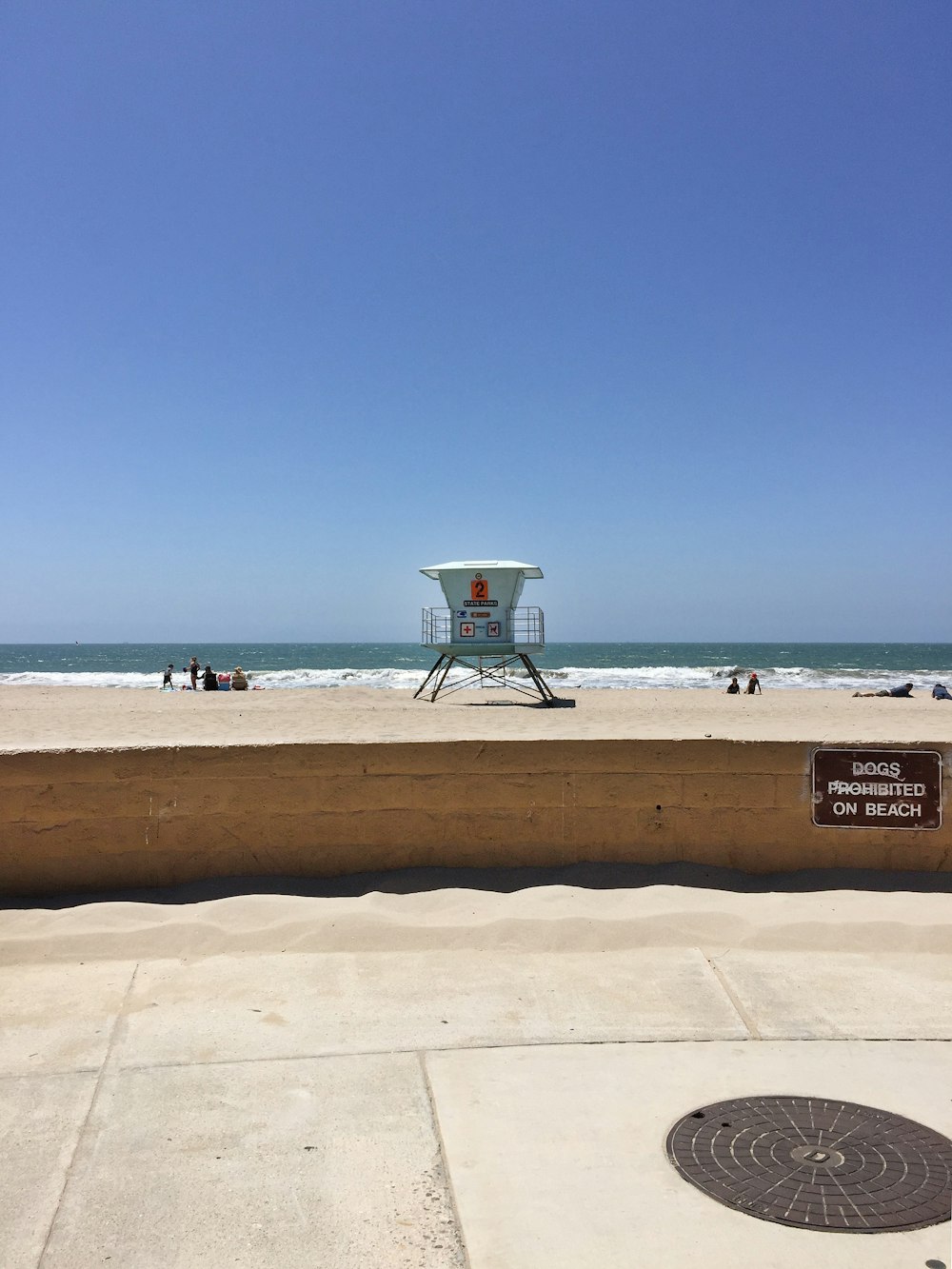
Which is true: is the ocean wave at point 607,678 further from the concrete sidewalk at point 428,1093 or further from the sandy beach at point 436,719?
the concrete sidewalk at point 428,1093

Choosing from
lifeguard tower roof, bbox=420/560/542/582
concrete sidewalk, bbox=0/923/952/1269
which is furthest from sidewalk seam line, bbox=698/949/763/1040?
lifeguard tower roof, bbox=420/560/542/582

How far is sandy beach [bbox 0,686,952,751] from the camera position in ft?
24.1

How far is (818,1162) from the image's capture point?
3141 mm

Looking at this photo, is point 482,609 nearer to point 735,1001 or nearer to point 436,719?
point 436,719

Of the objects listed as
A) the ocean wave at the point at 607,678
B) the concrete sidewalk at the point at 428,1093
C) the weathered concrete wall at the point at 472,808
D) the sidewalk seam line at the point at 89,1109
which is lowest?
the ocean wave at the point at 607,678

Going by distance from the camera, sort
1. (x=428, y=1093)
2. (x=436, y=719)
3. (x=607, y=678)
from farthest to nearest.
→ (x=607, y=678), (x=436, y=719), (x=428, y=1093)

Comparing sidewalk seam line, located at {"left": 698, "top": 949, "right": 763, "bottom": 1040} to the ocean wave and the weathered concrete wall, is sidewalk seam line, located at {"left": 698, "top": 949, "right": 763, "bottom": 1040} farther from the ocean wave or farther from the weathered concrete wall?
the ocean wave

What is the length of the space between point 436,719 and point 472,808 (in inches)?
389

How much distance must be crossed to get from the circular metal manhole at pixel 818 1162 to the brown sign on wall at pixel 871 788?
107 inches

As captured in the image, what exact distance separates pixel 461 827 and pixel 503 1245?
3.34 m

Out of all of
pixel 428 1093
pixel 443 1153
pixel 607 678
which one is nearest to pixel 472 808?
pixel 428 1093

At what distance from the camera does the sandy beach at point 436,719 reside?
7.36 m

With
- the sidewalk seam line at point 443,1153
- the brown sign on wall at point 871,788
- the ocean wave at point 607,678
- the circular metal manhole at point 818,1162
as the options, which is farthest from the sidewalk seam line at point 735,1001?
the ocean wave at point 607,678

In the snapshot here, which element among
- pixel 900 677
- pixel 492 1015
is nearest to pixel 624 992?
pixel 492 1015
